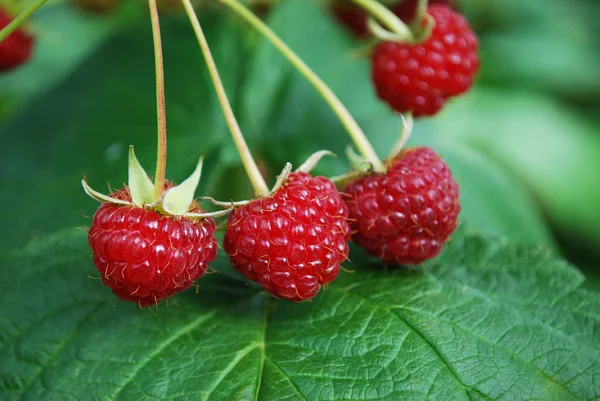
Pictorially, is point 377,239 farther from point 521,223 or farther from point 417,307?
point 521,223

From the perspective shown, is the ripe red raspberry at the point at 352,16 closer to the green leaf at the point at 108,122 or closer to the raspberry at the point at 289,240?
the green leaf at the point at 108,122

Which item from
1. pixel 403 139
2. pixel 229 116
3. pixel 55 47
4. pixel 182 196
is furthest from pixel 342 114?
pixel 55 47

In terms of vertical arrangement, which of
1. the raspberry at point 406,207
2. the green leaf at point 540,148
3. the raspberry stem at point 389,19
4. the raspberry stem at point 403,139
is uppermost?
the raspberry stem at point 389,19

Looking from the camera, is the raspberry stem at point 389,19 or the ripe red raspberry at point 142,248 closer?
the ripe red raspberry at point 142,248

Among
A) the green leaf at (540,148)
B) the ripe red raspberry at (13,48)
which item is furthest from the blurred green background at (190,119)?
the green leaf at (540,148)

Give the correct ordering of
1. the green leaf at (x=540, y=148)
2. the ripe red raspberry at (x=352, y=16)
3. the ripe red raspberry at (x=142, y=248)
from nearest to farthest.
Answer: the ripe red raspberry at (x=142, y=248), the ripe red raspberry at (x=352, y=16), the green leaf at (x=540, y=148)

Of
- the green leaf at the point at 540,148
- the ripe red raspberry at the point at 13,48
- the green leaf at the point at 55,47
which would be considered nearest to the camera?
the ripe red raspberry at the point at 13,48

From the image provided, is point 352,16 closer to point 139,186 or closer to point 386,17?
point 386,17
